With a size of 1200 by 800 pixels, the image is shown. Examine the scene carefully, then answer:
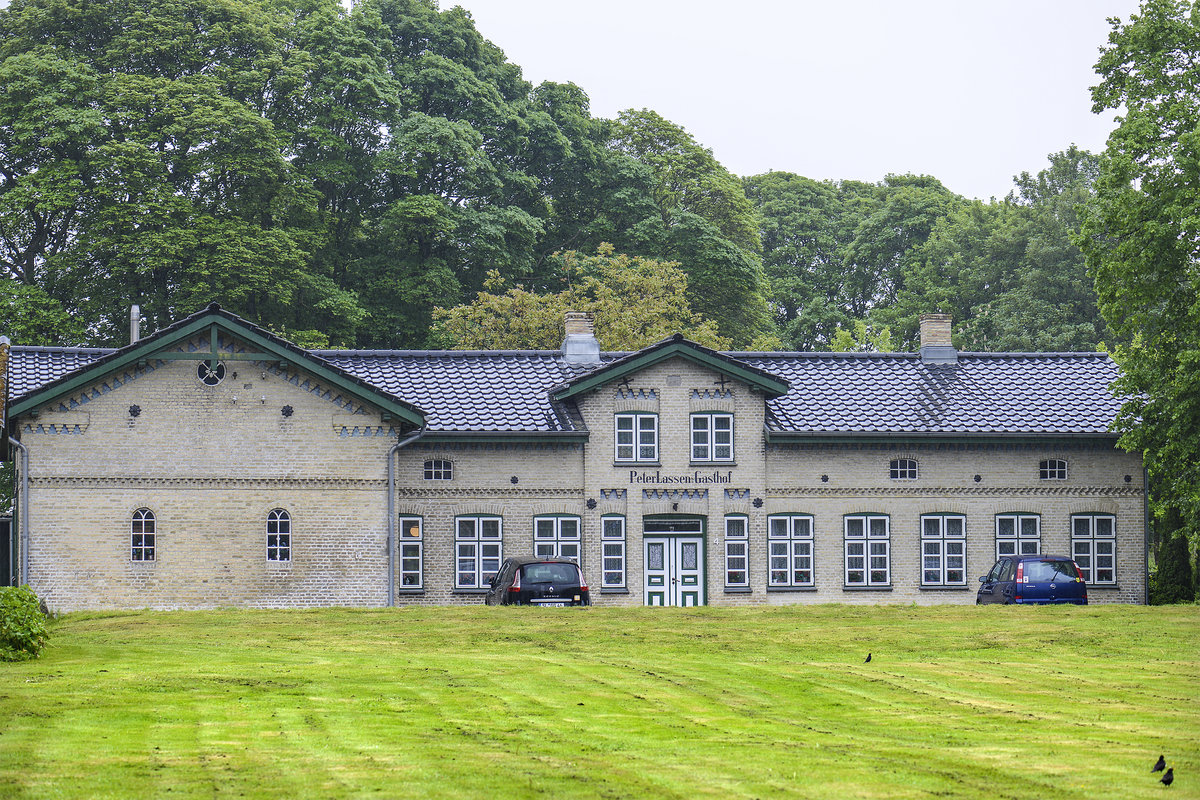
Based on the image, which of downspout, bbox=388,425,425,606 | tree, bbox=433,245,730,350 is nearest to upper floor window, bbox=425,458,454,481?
downspout, bbox=388,425,425,606

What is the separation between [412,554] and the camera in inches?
1559

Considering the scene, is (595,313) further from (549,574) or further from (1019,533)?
(549,574)

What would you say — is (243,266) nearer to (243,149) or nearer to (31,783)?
(243,149)

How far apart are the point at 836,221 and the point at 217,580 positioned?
177 ft

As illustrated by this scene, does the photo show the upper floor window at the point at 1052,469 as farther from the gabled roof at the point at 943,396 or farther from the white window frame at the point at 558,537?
the white window frame at the point at 558,537

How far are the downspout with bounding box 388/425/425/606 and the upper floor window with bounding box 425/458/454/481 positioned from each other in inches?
66.3

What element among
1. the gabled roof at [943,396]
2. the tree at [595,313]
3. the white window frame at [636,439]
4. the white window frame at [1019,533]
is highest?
the tree at [595,313]

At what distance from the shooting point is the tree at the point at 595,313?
53.6 metres

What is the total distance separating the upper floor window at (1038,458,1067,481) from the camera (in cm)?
4159

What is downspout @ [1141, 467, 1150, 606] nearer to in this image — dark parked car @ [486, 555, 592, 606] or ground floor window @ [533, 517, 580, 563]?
ground floor window @ [533, 517, 580, 563]

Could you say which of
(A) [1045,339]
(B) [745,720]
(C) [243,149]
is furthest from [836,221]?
(B) [745,720]

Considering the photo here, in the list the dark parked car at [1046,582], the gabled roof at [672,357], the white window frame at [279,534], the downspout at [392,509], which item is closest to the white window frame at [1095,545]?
the dark parked car at [1046,582]

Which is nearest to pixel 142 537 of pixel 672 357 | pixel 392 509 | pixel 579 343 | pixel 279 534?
pixel 279 534

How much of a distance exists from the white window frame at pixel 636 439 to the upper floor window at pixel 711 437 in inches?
39.0
